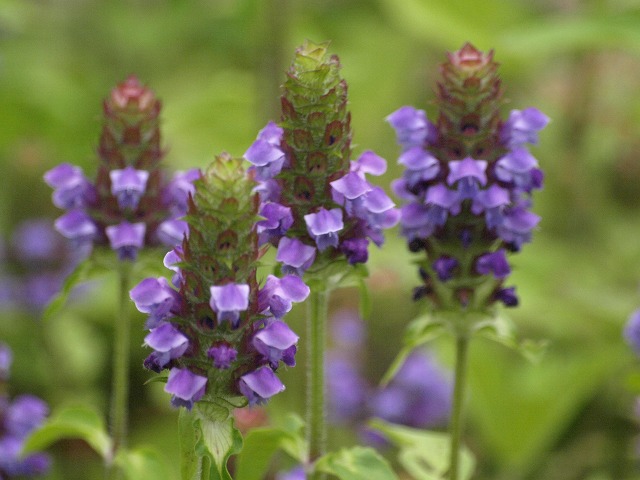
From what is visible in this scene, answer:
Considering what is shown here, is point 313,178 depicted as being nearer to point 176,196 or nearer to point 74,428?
point 176,196

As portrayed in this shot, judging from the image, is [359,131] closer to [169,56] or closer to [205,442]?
[169,56]

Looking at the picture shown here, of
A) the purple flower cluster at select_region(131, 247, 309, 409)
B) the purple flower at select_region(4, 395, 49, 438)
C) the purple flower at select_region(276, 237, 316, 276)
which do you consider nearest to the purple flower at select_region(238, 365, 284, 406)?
the purple flower cluster at select_region(131, 247, 309, 409)

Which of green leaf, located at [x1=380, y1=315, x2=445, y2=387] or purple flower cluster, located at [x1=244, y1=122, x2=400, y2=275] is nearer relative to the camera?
purple flower cluster, located at [x1=244, y1=122, x2=400, y2=275]

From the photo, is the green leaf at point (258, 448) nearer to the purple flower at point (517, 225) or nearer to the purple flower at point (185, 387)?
the purple flower at point (185, 387)

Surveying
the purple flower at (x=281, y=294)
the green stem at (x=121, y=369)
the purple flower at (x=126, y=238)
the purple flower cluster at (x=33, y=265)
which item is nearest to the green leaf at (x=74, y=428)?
the green stem at (x=121, y=369)

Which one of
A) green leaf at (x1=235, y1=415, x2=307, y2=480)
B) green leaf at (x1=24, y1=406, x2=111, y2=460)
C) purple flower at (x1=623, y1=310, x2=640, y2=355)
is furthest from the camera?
purple flower at (x1=623, y1=310, x2=640, y2=355)

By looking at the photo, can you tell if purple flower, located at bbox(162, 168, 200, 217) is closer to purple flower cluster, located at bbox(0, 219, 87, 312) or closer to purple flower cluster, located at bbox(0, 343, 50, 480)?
purple flower cluster, located at bbox(0, 343, 50, 480)
